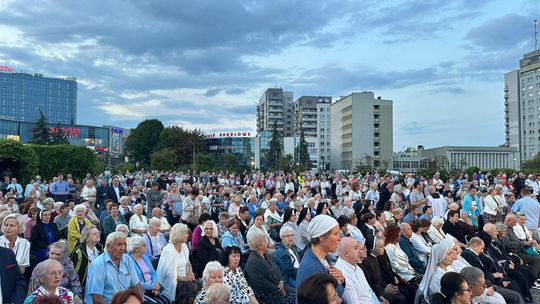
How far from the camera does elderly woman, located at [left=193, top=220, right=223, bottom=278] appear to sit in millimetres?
7074

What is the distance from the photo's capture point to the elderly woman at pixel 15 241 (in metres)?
5.86

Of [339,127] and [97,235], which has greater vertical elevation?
[339,127]

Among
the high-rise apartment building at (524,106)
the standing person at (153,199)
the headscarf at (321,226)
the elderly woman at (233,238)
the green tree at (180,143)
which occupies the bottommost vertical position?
the elderly woman at (233,238)

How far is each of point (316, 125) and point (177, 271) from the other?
11382cm

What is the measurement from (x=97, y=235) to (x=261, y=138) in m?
93.9

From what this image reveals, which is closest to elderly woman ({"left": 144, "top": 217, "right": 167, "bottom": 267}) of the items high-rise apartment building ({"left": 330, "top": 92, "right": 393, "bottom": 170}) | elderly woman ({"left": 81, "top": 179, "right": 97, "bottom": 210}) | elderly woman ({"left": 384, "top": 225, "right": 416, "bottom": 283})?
elderly woman ({"left": 384, "top": 225, "right": 416, "bottom": 283})

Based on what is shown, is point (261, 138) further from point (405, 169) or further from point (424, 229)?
point (424, 229)

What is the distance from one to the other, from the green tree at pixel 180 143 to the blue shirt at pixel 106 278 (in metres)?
65.2

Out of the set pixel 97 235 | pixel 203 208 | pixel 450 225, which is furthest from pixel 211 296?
pixel 203 208

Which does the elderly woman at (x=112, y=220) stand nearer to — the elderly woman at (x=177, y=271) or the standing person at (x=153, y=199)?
the elderly woman at (x=177, y=271)

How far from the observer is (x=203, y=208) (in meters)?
12.3

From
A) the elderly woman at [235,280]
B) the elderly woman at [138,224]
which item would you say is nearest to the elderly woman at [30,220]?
the elderly woman at [138,224]

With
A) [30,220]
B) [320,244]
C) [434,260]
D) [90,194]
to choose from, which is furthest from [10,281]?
[90,194]

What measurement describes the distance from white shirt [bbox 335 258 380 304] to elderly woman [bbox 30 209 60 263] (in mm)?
4920
